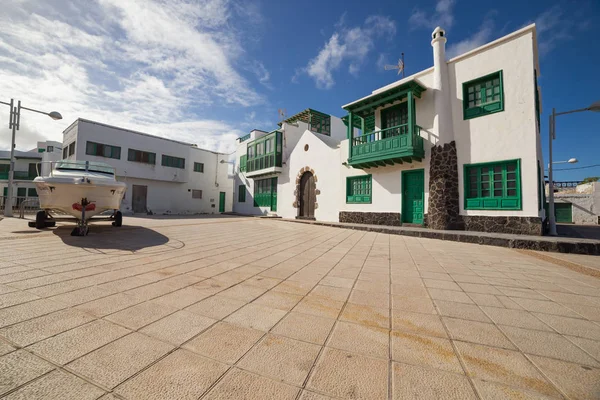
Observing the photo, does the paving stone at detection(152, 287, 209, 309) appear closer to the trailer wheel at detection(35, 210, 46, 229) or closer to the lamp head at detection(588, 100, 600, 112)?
the trailer wheel at detection(35, 210, 46, 229)

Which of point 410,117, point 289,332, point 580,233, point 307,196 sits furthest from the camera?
point 307,196

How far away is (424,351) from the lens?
6.03ft

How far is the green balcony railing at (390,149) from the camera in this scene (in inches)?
397

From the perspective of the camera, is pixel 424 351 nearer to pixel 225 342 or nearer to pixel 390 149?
pixel 225 342

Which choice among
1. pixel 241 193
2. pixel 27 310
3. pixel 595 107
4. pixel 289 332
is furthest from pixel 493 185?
pixel 241 193

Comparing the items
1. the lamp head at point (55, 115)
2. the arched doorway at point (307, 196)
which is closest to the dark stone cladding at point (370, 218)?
the arched doorway at point (307, 196)

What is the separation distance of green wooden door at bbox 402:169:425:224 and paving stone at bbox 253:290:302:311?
9.42 meters

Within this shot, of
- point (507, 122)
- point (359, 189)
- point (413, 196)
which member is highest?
point (507, 122)

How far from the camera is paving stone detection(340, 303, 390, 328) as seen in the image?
2.28 m

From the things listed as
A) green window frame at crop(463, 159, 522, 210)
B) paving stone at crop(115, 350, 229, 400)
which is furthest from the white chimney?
paving stone at crop(115, 350, 229, 400)

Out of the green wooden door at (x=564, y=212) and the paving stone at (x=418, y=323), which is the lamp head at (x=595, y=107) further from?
the green wooden door at (x=564, y=212)

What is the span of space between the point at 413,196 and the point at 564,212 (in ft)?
59.3

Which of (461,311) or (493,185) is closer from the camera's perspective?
(461,311)

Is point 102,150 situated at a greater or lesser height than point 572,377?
greater
